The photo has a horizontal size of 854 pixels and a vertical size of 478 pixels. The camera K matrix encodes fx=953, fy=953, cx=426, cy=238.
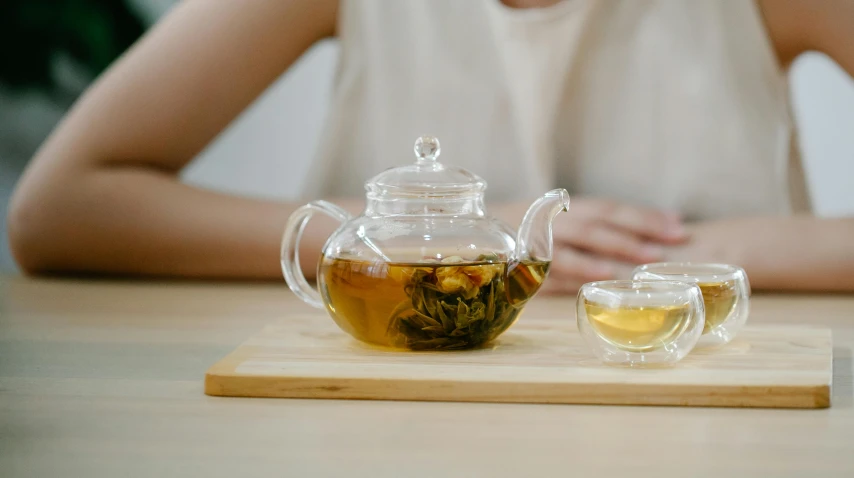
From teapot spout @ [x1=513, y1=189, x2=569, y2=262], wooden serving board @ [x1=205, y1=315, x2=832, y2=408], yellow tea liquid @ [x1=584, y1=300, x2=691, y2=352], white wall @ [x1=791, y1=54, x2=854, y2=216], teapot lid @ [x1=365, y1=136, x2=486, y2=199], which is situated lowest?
white wall @ [x1=791, y1=54, x2=854, y2=216]

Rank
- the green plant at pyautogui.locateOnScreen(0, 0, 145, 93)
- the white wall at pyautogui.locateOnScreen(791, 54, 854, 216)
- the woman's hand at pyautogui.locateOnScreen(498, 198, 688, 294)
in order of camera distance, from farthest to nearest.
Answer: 1. the white wall at pyautogui.locateOnScreen(791, 54, 854, 216)
2. the green plant at pyautogui.locateOnScreen(0, 0, 145, 93)
3. the woman's hand at pyautogui.locateOnScreen(498, 198, 688, 294)

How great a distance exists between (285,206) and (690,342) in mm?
591

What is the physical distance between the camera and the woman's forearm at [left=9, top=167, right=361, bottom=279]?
104 centimetres

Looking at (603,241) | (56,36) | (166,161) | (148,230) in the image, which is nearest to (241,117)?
(56,36)

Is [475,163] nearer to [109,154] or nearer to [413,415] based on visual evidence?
[109,154]

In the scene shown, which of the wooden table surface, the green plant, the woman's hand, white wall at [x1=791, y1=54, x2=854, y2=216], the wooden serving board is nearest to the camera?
the wooden table surface

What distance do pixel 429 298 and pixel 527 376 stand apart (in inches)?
3.5

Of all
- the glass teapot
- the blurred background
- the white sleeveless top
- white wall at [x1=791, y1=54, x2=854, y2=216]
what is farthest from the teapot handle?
white wall at [x1=791, y1=54, x2=854, y2=216]

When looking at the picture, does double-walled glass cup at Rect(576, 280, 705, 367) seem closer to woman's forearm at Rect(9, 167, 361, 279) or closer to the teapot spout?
the teapot spout

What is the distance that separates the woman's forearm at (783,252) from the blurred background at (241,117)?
76 cm

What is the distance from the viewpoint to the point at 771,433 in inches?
18.9

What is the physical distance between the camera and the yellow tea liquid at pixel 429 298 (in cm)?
61

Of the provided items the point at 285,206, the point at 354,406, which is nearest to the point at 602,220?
the point at 285,206

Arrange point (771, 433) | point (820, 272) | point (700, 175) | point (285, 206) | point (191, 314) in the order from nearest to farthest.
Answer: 1. point (771, 433)
2. point (191, 314)
3. point (820, 272)
4. point (285, 206)
5. point (700, 175)
